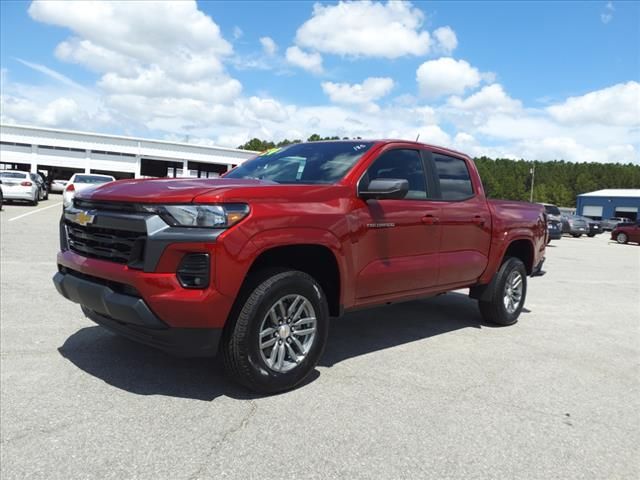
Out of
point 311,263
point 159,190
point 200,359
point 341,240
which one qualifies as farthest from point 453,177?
point 159,190

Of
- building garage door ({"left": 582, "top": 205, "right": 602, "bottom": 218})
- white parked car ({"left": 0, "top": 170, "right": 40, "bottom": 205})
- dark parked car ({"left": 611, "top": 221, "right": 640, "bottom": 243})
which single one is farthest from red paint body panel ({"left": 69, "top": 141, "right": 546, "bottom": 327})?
building garage door ({"left": 582, "top": 205, "right": 602, "bottom": 218})

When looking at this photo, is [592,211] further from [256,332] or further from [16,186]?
[256,332]

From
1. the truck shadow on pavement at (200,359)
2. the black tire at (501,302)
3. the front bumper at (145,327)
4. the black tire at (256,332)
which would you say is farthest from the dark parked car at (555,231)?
the front bumper at (145,327)

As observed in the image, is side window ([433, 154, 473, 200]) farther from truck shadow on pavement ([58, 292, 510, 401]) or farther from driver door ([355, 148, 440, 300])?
truck shadow on pavement ([58, 292, 510, 401])

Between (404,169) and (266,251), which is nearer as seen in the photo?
(266,251)

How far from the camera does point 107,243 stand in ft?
11.6

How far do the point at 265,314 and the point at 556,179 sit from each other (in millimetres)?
135453

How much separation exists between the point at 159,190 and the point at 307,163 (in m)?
1.58

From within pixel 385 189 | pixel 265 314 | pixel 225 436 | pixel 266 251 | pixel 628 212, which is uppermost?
pixel 385 189

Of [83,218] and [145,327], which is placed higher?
[83,218]

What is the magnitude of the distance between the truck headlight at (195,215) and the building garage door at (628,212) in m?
79.4

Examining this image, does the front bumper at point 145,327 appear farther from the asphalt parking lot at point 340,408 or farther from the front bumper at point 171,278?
the asphalt parking lot at point 340,408

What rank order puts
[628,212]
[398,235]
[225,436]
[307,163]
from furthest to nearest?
[628,212] → [307,163] → [398,235] → [225,436]

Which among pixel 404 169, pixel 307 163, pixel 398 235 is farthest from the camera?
pixel 404 169
